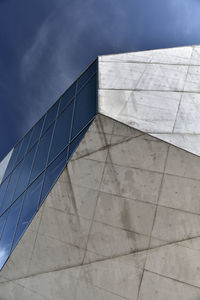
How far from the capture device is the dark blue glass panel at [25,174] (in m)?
15.3

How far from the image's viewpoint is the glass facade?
1154 cm

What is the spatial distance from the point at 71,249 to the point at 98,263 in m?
1.26

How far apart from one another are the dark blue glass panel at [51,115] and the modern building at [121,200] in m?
3.94

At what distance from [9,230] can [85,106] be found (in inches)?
311

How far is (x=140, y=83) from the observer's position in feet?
37.7

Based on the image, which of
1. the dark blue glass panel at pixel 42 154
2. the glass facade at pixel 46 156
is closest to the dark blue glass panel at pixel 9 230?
the glass facade at pixel 46 156

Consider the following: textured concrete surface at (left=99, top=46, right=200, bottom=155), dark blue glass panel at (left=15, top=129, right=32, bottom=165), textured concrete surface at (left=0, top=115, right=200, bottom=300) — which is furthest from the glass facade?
textured concrete surface at (left=0, top=115, right=200, bottom=300)

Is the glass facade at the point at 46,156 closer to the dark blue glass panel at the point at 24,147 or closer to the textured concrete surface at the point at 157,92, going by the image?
the dark blue glass panel at the point at 24,147

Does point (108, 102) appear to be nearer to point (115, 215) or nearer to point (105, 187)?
point (105, 187)

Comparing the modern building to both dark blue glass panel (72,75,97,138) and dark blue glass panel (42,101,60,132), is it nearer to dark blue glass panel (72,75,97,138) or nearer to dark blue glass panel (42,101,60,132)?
dark blue glass panel (72,75,97,138)

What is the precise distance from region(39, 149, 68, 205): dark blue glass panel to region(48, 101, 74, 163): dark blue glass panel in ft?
2.15

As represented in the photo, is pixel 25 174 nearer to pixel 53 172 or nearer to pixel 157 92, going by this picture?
pixel 53 172

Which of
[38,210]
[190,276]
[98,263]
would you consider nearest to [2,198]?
[38,210]

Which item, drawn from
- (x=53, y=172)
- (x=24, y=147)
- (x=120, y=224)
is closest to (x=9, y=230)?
(x=53, y=172)
